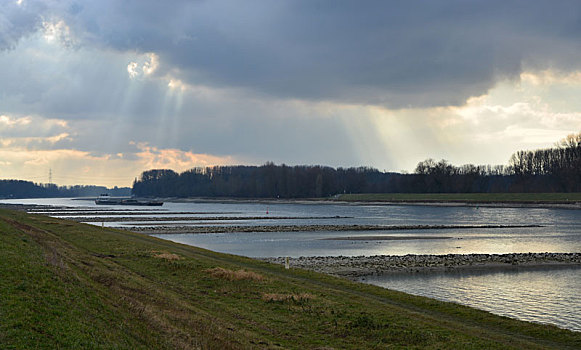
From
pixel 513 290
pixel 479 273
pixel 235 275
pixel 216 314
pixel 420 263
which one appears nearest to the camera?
pixel 216 314

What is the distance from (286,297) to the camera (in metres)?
20.9

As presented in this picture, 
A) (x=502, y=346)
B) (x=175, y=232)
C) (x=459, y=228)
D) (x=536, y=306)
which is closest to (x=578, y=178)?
(x=459, y=228)

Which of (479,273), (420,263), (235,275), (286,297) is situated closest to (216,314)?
(286,297)

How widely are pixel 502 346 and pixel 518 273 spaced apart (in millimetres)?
22917

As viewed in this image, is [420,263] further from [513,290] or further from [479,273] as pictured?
[513,290]

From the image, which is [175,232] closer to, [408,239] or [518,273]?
[408,239]

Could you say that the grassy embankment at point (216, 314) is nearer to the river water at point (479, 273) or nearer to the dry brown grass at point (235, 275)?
the dry brown grass at point (235, 275)

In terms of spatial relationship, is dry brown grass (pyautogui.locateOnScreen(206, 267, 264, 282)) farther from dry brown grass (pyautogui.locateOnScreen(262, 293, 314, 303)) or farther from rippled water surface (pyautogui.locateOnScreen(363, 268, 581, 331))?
rippled water surface (pyautogui.locateOnScreen(363, 268, 581, 331))

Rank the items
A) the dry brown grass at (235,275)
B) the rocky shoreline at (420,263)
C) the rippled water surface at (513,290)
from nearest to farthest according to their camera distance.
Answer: the rippled water surface at (513,290)
the dry brown grass at (235,275)
the rocky shoreline at (420,263)

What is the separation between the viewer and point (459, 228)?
275 feet

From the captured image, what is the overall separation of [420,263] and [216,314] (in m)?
24.4

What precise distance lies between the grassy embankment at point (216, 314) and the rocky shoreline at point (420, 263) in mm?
9321

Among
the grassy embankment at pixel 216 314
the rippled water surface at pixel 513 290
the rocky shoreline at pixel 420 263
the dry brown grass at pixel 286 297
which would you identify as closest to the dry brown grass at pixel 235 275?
the grassy embankment at pixel 216 314

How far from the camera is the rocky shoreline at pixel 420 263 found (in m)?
35.6
